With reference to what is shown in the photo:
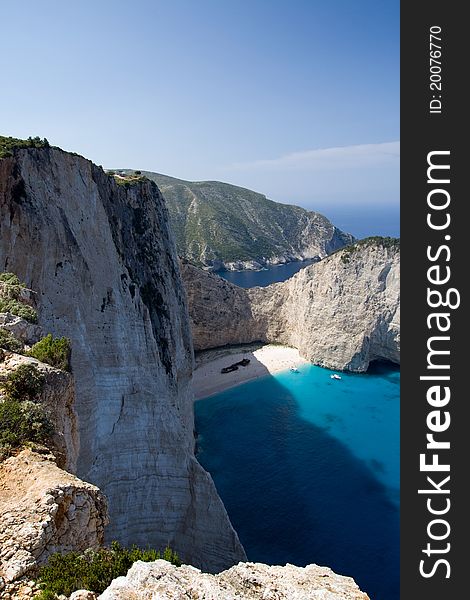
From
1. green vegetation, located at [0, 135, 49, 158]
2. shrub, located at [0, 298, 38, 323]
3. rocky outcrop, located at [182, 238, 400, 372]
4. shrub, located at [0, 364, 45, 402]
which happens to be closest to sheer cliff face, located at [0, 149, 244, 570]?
green vegetation, located at [0, 135, 49, 158]

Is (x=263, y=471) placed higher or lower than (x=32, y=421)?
lower

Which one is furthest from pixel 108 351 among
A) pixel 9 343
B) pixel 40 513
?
pixel 40 513

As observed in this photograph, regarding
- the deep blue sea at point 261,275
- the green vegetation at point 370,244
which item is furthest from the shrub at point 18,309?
the deep blue sea at point 261,275

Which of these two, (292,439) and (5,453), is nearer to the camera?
(5,453)

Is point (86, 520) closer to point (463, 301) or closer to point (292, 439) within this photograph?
point (463, 301)

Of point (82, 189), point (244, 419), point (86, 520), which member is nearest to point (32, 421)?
point (86, 520)

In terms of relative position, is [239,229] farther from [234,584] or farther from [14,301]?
[234,584]
